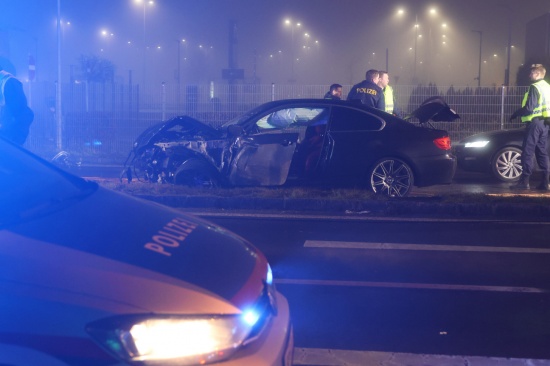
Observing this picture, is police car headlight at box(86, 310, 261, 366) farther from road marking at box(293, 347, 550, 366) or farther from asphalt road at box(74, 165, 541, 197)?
asphalt road at box(74, 165, 541, 197)

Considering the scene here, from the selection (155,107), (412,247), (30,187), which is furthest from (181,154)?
(155,107)

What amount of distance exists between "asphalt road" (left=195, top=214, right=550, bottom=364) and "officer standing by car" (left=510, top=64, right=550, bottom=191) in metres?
3.35

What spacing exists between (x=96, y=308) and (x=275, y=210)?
768 centimetres

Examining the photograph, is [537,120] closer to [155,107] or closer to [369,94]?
[369,94]

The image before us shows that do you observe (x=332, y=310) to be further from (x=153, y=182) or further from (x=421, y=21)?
(x=421, y=21)

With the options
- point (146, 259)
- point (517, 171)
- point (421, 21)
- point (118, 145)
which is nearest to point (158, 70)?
point (421, 21)

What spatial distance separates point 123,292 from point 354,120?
8378 millimetres

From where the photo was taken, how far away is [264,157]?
1038 cm

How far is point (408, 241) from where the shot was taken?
26.5 ft

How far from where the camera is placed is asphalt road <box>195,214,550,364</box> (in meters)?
5.02

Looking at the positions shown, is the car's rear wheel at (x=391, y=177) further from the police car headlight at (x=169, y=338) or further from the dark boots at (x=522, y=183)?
the police car headlight at (x=169, y=338)

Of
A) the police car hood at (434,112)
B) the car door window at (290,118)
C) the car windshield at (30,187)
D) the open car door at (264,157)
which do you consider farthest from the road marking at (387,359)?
the police car hood at (434,112)

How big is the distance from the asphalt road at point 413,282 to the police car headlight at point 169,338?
222cm

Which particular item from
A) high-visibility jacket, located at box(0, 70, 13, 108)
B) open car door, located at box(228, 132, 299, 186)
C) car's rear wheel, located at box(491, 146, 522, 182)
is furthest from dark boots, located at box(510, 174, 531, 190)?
high-visibility jacket, located at box(0, 70, 13, 108)
